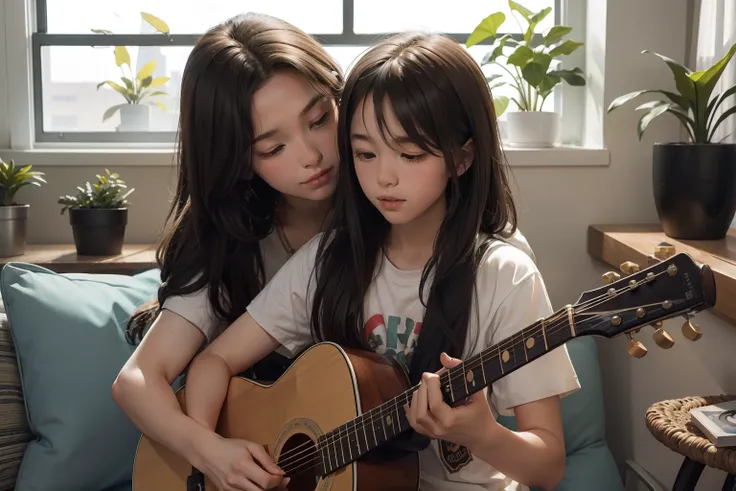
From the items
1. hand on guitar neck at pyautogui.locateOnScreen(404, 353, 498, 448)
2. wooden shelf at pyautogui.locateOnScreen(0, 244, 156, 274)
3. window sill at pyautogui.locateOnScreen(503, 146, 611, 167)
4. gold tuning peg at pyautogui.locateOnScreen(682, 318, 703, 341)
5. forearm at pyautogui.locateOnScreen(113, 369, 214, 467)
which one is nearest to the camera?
gold tuning peg at pyautogui.locateOnScreen(682, 318, 703, 341)

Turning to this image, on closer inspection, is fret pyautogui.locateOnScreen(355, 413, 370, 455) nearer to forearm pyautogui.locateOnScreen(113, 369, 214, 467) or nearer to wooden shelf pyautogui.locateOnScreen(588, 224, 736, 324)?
forearm pyautogui.locateOnScreen(113, 369, 214, 467)

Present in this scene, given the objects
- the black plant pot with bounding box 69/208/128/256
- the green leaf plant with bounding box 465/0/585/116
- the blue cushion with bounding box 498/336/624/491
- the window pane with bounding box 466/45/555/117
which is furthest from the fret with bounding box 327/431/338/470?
the window pane with bounding box 466/45/555/117

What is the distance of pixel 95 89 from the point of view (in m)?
2.56

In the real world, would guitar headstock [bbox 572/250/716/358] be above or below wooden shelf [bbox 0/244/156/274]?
above

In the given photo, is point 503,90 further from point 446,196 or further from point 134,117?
point 446,196

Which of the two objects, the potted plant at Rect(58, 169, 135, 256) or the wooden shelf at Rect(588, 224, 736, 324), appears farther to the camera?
the potted plant at Rect(58, 169, 135, 256)

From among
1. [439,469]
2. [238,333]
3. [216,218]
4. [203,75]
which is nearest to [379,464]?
[439,469]

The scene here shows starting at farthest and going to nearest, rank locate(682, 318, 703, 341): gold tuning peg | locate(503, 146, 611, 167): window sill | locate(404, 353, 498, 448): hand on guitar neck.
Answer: locate(503, 146, 611, 167): window sill → locate(404, 353, 498, 448): hand on guitar neck → locate(682, 318, 703, 341): gold tuning peg

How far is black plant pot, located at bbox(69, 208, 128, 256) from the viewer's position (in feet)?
6.82

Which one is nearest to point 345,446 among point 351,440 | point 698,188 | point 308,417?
point 351,440

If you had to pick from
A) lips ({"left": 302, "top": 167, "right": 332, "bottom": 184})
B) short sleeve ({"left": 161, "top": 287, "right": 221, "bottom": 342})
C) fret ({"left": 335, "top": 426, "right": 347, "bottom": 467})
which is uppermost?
lips ({"left": 302, "top": 167, "right": 332, "bottom": 184})

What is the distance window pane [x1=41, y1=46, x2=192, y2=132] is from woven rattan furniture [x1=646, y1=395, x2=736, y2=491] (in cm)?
166

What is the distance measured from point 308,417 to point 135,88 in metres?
1.51

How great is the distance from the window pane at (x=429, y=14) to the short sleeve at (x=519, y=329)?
51.8 inches
